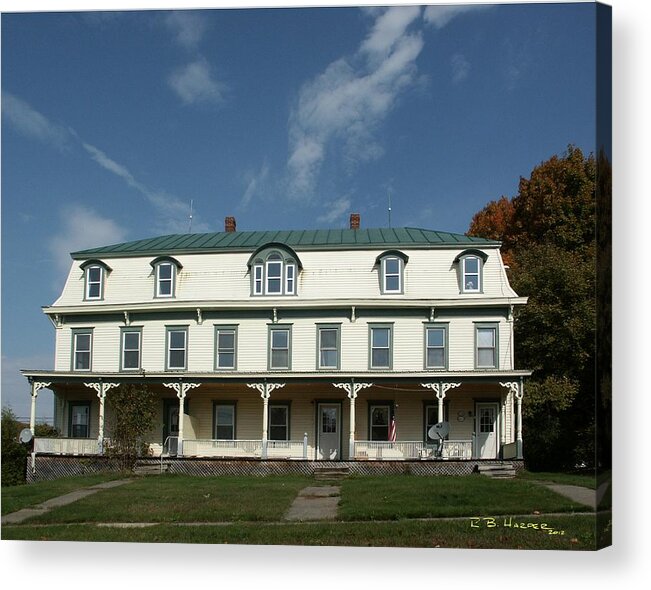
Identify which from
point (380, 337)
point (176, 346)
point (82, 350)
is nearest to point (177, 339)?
point (176, 346)

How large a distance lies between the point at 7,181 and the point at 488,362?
39.6ft

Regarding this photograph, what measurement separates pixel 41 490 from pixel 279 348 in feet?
23.5

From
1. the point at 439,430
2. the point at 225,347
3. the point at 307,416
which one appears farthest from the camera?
the point at 307,416

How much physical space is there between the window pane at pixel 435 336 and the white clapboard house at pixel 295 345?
6 cm

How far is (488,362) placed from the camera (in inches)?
818

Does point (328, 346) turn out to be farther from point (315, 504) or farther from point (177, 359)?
point (315, 504)

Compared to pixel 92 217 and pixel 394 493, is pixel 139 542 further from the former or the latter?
pixel 92 217

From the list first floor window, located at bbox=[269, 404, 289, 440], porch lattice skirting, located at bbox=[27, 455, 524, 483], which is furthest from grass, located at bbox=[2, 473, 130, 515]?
first floor window, located at bbox=[269, 404, 289, 440]

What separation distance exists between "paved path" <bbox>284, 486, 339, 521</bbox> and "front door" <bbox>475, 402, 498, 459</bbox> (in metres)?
5.60

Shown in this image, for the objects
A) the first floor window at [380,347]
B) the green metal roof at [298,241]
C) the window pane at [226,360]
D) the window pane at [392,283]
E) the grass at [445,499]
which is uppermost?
the green metal roof at [298,241]

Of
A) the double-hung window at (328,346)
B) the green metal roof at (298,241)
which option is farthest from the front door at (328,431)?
the green metal roof at (298,241)

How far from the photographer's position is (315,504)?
1473 centimetres
